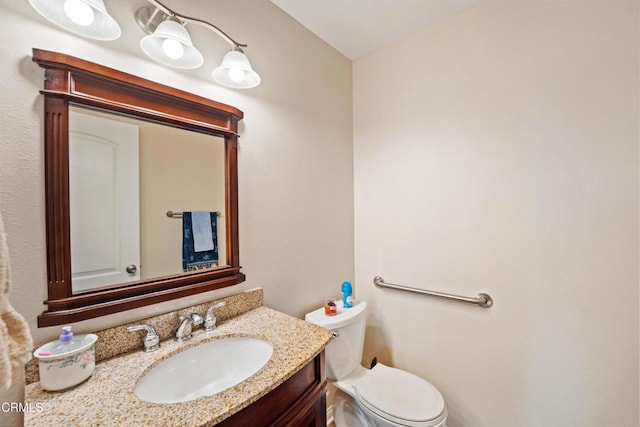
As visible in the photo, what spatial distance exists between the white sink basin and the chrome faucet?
0.06m

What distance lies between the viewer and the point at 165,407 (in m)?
0.63

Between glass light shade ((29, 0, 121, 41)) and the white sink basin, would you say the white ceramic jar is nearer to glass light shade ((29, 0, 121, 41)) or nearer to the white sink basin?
the white sink basin

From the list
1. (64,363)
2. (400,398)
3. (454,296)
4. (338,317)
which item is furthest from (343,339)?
(64,363)

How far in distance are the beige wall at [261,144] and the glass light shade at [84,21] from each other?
0.16 feet

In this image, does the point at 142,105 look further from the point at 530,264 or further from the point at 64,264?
the point at 530,264

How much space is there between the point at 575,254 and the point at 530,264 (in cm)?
17

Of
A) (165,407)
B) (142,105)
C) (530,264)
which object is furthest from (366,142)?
(165,407)

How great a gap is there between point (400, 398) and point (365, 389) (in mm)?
173

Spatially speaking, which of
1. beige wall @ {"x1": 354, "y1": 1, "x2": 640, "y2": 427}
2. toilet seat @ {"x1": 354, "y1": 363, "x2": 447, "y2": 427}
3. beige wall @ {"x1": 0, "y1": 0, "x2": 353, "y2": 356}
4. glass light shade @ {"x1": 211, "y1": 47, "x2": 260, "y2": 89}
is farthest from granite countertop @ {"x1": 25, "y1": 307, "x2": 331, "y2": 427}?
glass light shade @ {"x1": 211, "y1": 47, "x2": 260, "y2": 89}

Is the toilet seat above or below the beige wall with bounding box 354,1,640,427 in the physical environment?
below

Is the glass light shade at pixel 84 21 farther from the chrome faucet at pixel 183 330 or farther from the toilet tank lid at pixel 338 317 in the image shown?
the toilet tank lid at pixel 338 317

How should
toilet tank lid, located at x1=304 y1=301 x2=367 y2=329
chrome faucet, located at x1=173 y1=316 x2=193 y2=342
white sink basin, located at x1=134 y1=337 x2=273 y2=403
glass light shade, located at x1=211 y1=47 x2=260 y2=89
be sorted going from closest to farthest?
white sink basin, located at x1=134 y1=337 x2=273 y2=403 < chrome faucet, located at x1=173 y1=316 x2=193 y2=342 < glass light shade, located at x1=211 y1=47 x2=260 y2=89 < toilet tank lid, located at x1=304 y1=301 x2=367 y2=329

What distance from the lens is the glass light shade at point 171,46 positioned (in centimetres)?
90

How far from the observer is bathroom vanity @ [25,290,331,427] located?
2.00ft
